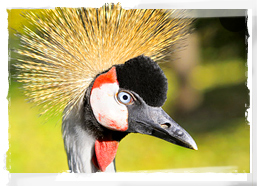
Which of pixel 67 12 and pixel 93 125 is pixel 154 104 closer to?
pixel 93 125

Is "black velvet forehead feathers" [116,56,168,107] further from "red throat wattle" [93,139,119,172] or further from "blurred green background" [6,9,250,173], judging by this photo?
"blurred green background" [6,9,250,173]

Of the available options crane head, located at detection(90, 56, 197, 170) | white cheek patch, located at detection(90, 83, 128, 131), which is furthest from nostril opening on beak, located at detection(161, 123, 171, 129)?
white cheek patch, located at detection(90, 83, 128, 131)

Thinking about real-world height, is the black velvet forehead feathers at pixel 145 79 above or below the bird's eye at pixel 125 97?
above

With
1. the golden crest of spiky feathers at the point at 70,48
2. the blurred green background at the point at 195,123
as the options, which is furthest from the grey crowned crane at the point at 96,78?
the blurred green background at the point at 195,123

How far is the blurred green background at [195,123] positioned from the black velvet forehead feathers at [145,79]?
2.97 ft

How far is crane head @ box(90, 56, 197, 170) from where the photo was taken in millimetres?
1062

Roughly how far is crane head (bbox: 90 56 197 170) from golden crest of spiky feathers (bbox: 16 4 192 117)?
0.08m

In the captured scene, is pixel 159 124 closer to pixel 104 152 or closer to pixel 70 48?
pixel 104 152

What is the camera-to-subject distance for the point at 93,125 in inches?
45.7

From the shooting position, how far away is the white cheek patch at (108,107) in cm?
109

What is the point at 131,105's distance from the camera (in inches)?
43.3

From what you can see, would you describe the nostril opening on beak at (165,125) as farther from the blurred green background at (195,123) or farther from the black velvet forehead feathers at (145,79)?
the blurred green background at (195,123)

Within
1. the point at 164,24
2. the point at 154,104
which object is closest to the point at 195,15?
the point at 164,24

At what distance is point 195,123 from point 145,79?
1.79m
